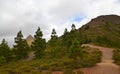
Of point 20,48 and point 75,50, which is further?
point 20,48

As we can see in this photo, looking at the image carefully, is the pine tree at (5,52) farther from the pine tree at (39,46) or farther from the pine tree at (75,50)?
the pine tree at (75,50)

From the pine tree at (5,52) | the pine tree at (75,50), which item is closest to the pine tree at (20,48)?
the pine tree at (5,52)

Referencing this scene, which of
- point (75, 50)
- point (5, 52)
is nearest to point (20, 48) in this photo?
point (5, 52)

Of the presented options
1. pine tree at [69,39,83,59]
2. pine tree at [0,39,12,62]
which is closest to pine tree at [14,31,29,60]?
pine tree at [0,39,12,62]

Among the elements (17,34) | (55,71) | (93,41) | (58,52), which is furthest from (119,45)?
(55,71)

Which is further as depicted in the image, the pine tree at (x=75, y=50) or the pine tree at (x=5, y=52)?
the pine tree at (x=5, y=52)

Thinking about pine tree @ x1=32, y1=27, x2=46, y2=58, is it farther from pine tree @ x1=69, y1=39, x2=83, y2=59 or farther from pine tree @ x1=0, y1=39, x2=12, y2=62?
pine tree @ x1=69, y1=39, x2=83, y2=59

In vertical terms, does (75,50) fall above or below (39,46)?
below

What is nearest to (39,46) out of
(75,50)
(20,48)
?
(20,48)

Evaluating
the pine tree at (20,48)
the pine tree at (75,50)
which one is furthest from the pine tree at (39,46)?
the pine tree at (75,50)

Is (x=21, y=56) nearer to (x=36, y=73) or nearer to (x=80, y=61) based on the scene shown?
(x=80, y=61)

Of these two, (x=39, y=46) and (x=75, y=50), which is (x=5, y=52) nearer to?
(x=39, y=46)

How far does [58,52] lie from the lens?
230 feet

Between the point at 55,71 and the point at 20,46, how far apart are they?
106ft
